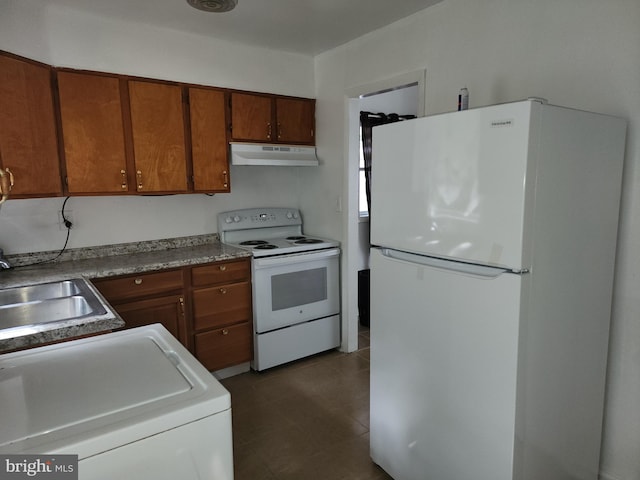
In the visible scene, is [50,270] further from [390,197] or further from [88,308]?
[390,197]

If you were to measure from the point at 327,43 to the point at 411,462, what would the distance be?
2.87 meters

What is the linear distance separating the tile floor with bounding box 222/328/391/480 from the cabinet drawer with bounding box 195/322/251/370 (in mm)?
167

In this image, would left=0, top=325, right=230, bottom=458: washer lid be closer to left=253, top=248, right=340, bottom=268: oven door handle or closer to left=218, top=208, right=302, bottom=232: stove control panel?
left=253, top=248, right=340, bottom=268: oven door handle

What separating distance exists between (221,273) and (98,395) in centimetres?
197

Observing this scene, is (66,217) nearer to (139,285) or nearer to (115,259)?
(115,259)

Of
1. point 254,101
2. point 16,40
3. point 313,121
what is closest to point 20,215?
point 16,40

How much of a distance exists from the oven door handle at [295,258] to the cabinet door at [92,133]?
1.04 m

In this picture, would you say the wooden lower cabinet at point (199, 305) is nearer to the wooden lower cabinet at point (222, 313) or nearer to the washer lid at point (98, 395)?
the wooden lower cabinet at point (222, 313)

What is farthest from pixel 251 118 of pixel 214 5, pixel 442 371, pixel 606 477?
pixel 606 477

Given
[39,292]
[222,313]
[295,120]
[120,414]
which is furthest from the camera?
[295,120]

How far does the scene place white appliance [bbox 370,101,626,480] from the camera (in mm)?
1371

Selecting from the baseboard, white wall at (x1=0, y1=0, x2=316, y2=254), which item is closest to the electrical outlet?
white wall at (x1=0, y1=0, x2=316, y2=254)

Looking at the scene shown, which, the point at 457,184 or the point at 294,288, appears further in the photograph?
the point at 294,288

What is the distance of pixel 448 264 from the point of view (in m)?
1.58
